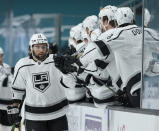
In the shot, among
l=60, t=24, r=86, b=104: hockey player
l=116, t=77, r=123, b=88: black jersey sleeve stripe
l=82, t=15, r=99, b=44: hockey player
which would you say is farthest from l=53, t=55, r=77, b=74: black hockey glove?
l=82, t=15, r=99, b=44: hockey player

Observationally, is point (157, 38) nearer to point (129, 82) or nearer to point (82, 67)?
point (129, 82)

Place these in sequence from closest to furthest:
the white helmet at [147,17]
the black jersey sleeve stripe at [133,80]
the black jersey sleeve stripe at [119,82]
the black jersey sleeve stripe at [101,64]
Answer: the white helmet at [147,17], the black jersey sleeve stripe at [133,80], the black jersey sleeve stripe at [101,64], the black jersey sleeve stripe at [119,82]

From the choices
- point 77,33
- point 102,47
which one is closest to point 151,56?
point 102,47

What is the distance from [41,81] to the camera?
5.51 metres

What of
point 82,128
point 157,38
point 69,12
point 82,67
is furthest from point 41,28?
point 69,12

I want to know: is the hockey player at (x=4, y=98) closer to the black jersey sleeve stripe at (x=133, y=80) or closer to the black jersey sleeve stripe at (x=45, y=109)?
the black jersey sleeve stripe at (x=45, y=109)

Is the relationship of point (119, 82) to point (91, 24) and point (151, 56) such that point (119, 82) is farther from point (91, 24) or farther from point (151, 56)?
point (91, 24)

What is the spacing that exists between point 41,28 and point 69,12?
21.4 feet

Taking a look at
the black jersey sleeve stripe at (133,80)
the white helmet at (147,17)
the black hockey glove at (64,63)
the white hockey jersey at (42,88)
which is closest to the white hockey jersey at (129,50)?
the black jersey sleeve stripe at (133,80)

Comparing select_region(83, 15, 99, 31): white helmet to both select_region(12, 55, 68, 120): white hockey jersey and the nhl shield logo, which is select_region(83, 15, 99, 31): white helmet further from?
the nhl shield logo

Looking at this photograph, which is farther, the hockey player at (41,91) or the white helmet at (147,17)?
the hockey player at (41,91)

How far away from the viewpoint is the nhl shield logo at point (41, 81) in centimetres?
551

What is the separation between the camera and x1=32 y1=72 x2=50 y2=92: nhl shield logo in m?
5.51

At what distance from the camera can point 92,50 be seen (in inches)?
185
